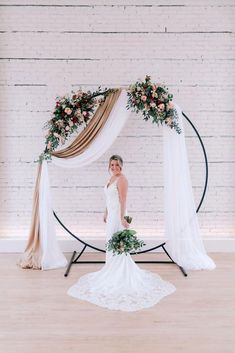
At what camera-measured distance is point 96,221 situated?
520 cm

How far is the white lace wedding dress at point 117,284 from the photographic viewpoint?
3533 mm

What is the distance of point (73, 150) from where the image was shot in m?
4.44

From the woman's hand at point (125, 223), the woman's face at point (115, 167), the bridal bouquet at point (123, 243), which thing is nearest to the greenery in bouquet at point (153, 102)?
the woman's face at point (115, 167)

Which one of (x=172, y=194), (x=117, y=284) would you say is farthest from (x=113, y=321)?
(x=172, y=194)

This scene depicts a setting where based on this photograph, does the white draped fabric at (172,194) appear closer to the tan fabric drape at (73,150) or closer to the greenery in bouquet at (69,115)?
the tan fabric drape at (73,150)

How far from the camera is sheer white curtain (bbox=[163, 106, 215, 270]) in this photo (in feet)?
14.3

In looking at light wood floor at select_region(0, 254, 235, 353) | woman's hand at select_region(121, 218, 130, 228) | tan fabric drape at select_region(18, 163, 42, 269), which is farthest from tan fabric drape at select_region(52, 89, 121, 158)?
light wood floor at select_region(0, 254, 235, 353)

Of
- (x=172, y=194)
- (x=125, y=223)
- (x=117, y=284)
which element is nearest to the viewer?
(x=117, y=284)

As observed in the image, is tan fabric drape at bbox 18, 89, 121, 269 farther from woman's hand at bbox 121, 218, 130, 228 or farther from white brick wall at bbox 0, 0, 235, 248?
woman's hand at bbox 121, 218, 130, 228

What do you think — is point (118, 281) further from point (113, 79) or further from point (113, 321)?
point (113, 79)

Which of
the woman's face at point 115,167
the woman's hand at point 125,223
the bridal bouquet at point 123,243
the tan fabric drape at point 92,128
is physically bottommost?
the bridal bouquet at point 123,243

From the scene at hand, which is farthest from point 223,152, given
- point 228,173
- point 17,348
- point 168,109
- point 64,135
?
point 17,348

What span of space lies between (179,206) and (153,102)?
1.29m

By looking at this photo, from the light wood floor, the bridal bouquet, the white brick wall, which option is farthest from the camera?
the white brick wall
